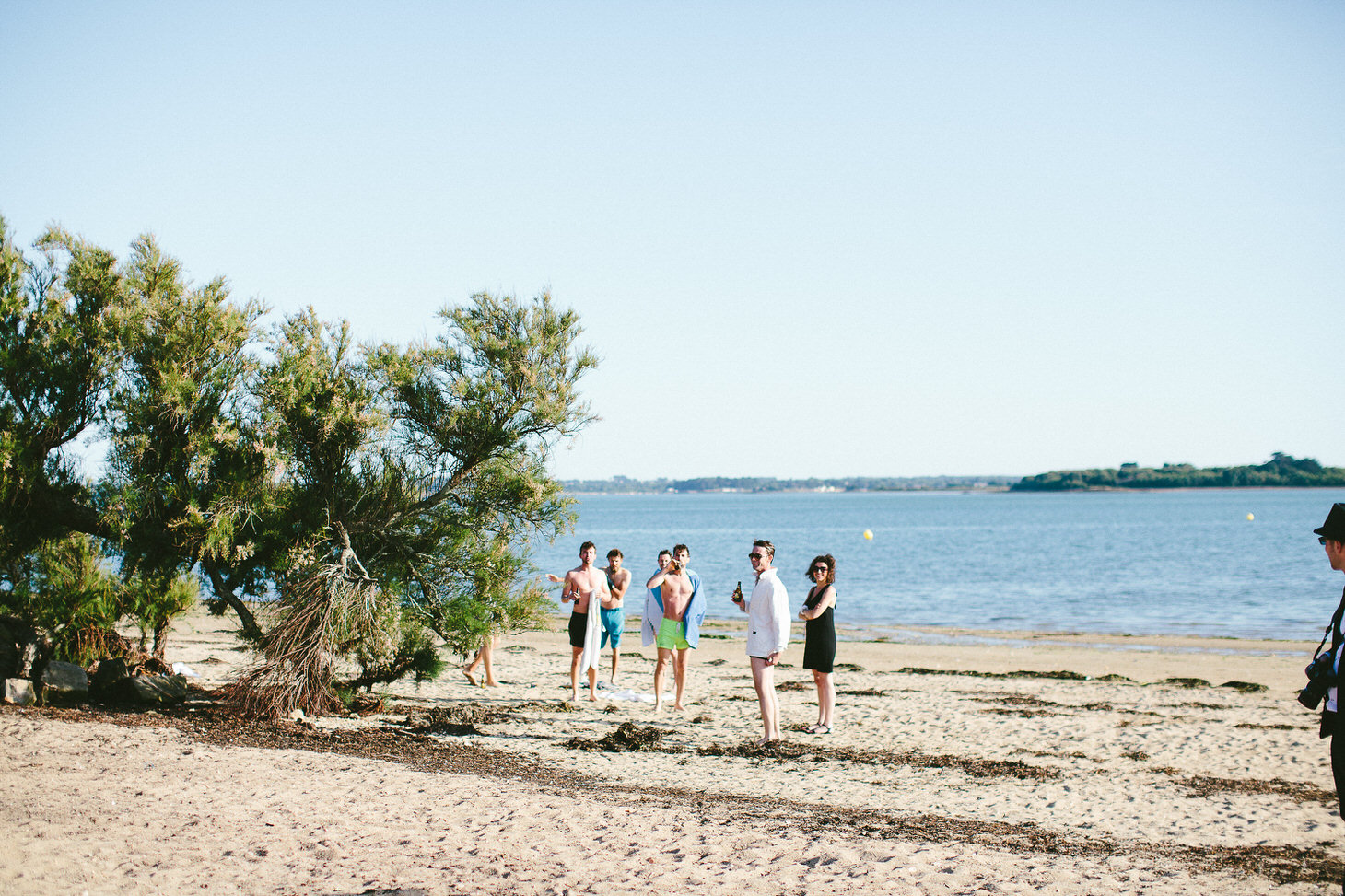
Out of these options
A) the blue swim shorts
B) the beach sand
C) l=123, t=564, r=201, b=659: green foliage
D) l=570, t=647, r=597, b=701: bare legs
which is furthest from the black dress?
l=123, t=564, r=201, b=659: green foliage

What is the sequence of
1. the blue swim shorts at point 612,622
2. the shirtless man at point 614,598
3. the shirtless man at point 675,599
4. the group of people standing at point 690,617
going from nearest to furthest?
1. the group of people standing at point 690,617
2. the shirtless man at point 675,599
3. the shirtless man at point 614,598
4. the blue swim shorts at point 612,622

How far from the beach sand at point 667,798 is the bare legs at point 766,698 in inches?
9.3

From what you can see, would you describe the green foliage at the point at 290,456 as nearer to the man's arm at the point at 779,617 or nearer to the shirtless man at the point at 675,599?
the shirtless man at the point at 675,599

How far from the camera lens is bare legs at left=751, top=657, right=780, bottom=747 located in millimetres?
9008

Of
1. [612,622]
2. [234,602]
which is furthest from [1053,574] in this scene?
[234,602]

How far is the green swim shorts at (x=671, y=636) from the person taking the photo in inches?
418

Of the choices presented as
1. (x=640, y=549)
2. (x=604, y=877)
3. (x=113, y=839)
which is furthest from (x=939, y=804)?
(x=640, y=549)

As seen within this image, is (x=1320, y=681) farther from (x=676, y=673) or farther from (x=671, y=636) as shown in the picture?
(x=676, y=673)

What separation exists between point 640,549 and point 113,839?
54123 mm

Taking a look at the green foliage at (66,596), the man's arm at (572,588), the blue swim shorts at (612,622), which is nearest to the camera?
the green foliage at (66,596)

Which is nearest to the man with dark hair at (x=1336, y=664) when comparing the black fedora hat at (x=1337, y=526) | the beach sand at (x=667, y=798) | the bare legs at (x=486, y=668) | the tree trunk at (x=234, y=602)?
the black fedora hat at (x=1337, y=526)

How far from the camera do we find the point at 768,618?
29.2 ft

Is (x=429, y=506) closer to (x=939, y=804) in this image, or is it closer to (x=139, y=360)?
(x=139, y=360)

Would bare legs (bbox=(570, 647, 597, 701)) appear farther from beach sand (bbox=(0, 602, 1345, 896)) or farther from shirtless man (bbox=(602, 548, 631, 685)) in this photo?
shirtless man (bbox=(602, 548, 631, 685))
